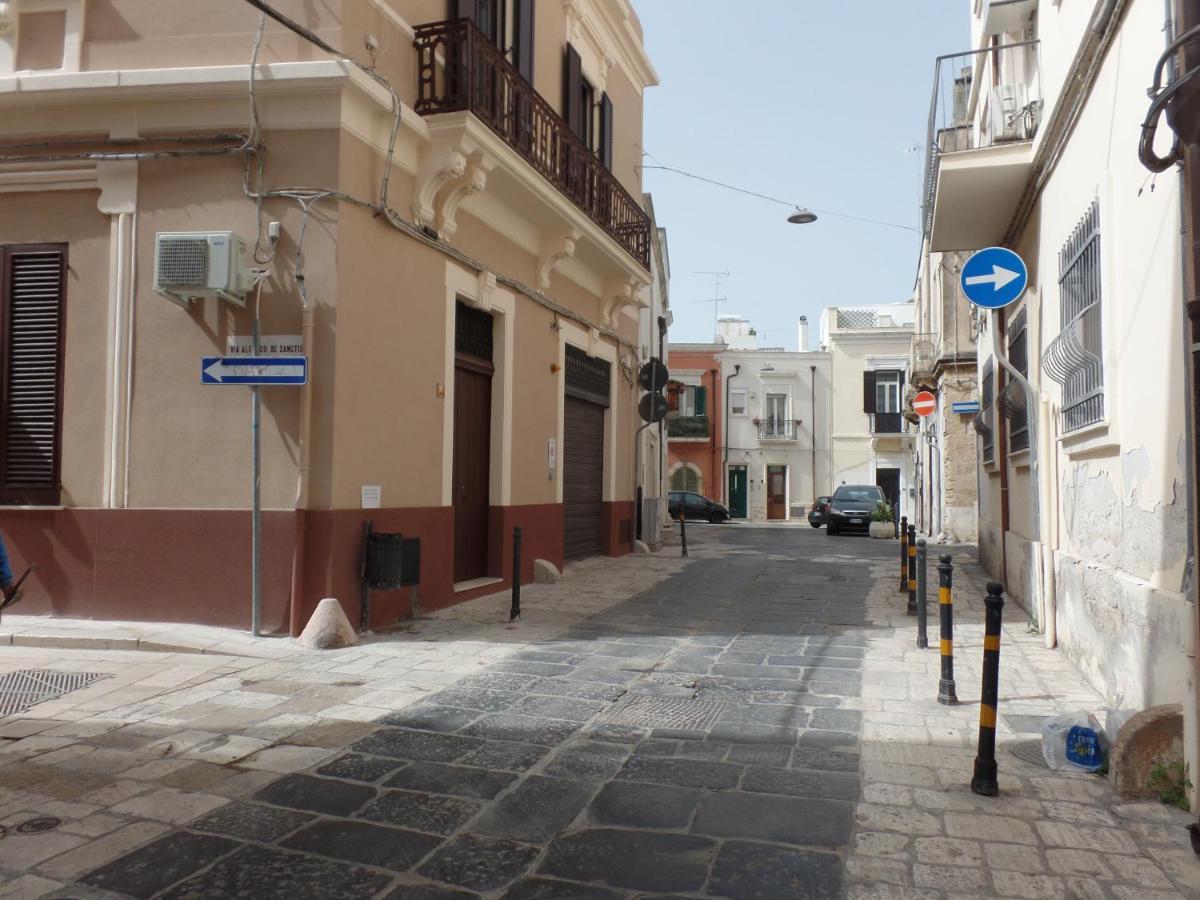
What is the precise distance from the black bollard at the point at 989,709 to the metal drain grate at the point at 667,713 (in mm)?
1609

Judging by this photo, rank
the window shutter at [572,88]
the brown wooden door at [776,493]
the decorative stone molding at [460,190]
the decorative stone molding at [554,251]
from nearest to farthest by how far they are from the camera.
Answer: the decorative stone molding at [460,190] → the decorative stone molding at [554,251] → the window shutter at [572,88] → the brown wooden door at [776,493]

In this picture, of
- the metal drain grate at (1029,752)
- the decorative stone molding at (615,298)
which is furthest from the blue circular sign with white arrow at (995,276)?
the decorative stone molding at (615,298)

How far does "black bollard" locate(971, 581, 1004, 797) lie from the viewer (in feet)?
14.4

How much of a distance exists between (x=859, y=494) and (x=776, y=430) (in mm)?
15437

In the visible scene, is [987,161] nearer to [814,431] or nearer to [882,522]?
[882,522]

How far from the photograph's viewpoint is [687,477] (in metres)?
44.6

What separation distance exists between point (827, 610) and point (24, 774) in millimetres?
7808

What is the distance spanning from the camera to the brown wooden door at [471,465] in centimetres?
1089

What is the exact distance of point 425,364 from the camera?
31.6 ft

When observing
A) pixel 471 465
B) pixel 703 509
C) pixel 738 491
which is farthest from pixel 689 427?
pixel 471 465

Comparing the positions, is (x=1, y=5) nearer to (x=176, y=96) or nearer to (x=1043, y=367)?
(x=176, y=96)

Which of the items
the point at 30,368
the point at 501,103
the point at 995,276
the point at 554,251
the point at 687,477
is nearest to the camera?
the point at 995,276

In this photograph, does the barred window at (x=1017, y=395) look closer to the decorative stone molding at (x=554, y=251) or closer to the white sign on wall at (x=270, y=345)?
the decorative stone molding at (x=554, y=251)

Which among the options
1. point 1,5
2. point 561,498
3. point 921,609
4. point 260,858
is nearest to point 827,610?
point 921,609
